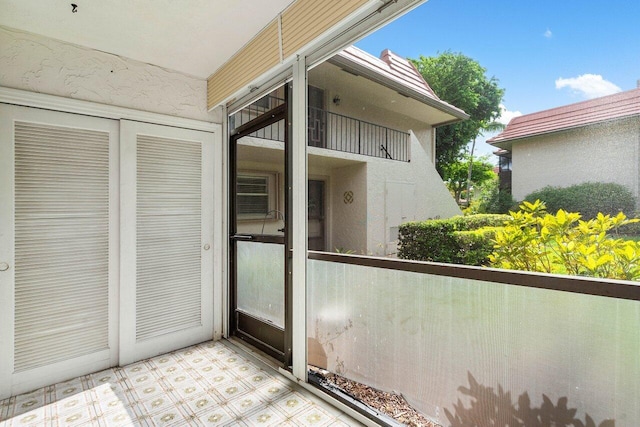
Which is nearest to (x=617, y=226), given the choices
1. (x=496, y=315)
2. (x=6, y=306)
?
(x=496, y=315)

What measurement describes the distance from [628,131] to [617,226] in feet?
1.11

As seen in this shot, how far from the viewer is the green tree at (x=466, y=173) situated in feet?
4.67

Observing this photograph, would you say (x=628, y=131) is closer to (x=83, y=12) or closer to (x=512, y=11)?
(x=512, y=11)

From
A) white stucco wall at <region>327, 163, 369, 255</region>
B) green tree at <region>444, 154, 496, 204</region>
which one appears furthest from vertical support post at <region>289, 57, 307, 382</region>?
green tree at <region>444, 154, 496, 204</region>

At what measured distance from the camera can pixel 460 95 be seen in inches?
58.9

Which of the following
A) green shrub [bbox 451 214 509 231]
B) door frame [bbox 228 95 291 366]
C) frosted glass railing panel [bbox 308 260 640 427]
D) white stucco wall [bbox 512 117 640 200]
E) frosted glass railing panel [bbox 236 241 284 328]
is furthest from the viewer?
frosted glass railing panel [bbox 236 241 284 328]

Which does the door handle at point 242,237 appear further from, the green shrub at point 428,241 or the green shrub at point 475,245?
the green shrub at point 475,245

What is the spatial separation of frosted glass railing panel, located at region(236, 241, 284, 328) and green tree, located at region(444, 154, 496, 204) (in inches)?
64.9

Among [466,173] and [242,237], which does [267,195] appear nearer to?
[242,237]

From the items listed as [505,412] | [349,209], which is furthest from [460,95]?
[505,412]

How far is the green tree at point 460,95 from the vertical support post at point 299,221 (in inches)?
38.8

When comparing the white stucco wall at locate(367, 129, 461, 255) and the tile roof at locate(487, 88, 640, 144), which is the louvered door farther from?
the tile roof at locate(487, 88, 640, 144)

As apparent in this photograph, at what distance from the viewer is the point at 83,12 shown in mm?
2096

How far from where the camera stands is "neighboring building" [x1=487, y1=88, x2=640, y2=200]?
1.05m
